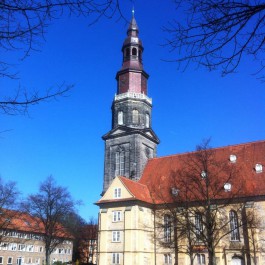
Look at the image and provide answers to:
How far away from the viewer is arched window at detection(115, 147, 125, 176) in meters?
44.8

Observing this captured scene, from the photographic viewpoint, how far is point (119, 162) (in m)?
45.3

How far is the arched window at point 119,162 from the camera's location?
4478cm

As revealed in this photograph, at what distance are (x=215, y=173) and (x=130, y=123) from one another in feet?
50.3

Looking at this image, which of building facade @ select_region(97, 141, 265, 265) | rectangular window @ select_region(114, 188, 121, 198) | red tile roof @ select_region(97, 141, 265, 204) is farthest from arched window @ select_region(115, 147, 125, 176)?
rectangular window @ select_region(114, 188, 121, 198)

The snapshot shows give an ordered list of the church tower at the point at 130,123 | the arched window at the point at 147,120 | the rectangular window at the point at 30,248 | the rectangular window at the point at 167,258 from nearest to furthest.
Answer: the rectangular window at the point at 167,258, the church tower at the point at 130,123, the arched window at the point at 147,120, the rectangular window at the point at 30,248

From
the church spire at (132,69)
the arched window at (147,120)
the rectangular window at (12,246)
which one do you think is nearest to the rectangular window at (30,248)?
the rectangular window at (12,246)

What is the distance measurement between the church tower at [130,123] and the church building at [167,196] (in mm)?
128

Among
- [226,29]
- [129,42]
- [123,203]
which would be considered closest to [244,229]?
[123,203]

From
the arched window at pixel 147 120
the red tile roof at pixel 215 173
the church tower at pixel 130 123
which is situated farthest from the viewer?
the arched window at pixel 147 120

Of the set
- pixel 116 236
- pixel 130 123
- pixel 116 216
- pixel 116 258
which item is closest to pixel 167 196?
pixel 116 216

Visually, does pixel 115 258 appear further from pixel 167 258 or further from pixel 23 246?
pixel 23 246

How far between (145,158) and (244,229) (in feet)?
54.3

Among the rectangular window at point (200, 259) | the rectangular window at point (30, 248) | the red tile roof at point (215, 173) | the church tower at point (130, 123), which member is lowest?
the rectangular window at point (200, 259)

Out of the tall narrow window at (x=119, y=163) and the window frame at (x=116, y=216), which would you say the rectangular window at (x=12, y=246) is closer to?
the tall narrow window at (x=119, y=163)
